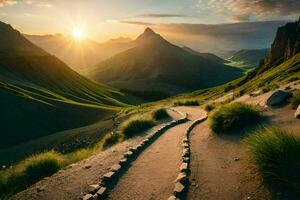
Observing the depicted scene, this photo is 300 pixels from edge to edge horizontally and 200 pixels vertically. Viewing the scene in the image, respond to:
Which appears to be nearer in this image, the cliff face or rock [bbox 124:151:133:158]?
rock [bbox 124:151:133:158]

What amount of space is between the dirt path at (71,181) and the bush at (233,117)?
551 centimetres

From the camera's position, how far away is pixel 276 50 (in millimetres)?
131500

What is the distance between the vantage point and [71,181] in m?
13.4

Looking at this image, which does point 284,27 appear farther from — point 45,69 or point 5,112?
point 5,112

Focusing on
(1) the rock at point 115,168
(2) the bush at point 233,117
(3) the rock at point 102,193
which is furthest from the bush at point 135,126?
(3) the rock at point 102,193

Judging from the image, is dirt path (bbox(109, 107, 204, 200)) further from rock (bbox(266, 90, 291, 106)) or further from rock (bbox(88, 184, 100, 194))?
rock (bbox(266, 90, 291, 106))

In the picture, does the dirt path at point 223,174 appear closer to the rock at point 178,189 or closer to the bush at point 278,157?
the rock at point 178,189

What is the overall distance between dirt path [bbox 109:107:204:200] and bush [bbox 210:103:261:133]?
2299 millimetres

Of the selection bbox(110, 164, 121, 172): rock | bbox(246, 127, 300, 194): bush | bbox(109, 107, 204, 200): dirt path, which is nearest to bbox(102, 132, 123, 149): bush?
bbox(109, 107, 204, 200): dirt path

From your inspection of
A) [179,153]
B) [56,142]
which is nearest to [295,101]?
[179,153]

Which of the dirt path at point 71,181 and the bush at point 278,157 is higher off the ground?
the bush at point 278,157

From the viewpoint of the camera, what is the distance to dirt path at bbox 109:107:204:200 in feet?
36.5

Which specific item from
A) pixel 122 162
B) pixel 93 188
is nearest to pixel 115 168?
pixel 122 162

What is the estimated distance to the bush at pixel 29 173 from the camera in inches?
567
